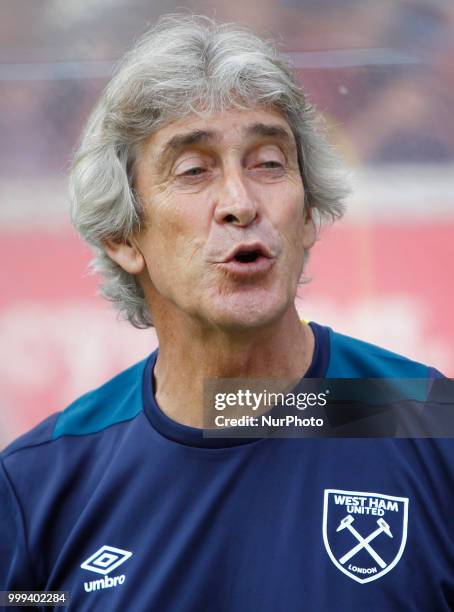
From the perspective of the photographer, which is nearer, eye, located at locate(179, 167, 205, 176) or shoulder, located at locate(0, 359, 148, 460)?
eye, located at locate(179, 167, 205, 176)

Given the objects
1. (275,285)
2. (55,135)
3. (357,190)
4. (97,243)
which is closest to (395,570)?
(275,285)

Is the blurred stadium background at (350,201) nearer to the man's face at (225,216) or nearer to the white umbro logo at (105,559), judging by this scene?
the man's face at (225,216)

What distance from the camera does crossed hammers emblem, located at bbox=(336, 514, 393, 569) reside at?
1501 mm

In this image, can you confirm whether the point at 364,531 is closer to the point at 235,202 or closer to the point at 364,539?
the point at 364,539

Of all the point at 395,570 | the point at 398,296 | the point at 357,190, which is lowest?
the point at 395,570

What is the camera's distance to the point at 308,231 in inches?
71.6

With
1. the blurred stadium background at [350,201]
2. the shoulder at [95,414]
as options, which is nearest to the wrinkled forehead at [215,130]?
the shoulder at [95,414]

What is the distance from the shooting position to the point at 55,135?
267cm

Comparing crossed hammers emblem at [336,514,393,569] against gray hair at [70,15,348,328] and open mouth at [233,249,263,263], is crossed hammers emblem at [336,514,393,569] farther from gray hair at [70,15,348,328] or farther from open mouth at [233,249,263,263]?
gray hair at [70,15,348,328]

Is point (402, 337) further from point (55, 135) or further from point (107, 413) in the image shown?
point (55, 135)

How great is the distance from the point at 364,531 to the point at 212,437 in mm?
317

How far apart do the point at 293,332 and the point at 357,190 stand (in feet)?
3.01

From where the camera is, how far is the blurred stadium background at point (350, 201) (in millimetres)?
2504

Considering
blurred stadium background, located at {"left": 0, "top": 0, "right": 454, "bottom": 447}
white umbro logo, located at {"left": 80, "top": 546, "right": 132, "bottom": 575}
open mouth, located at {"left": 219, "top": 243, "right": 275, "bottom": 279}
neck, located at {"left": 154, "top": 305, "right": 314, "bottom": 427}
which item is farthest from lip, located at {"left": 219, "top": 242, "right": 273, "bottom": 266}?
blurred stadium background, located at {"left": 0, "top": 0, "right": 454, "bottom": 447}
